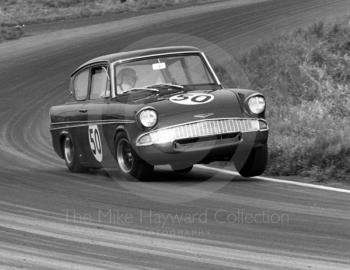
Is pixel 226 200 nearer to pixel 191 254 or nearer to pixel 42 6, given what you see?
pixel 191 254

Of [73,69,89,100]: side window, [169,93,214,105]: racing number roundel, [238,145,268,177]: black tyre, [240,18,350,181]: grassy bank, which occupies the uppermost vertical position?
[169,93,214,105]: racing number roundel

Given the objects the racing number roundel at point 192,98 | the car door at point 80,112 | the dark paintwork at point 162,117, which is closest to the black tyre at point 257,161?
the dark paintwork at point 162,117

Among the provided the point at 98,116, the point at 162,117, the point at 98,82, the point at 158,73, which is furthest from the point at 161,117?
the point at 98,82

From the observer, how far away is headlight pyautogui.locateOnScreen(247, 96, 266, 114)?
32.7 feet

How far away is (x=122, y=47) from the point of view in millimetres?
27141

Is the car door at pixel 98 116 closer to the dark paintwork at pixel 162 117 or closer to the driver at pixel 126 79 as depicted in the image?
the dark paintwork at pixel 162 117

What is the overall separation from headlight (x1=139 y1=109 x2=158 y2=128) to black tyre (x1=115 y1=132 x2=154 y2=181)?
359mm

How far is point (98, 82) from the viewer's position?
11422 mm

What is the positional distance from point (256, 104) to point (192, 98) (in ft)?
2.37

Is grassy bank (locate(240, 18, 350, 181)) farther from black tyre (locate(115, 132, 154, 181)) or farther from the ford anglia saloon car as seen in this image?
black tyre (locate(115, 132, 154, 181))

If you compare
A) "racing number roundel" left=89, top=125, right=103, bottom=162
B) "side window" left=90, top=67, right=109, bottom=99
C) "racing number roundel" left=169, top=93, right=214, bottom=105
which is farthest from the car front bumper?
"side window" left=90, top=67, right=109, bottom=99

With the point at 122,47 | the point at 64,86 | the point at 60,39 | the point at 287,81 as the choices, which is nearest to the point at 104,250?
the point at 287,81

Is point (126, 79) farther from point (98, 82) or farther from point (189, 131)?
point (189, 131)

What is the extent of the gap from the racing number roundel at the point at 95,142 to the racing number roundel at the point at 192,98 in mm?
1284
